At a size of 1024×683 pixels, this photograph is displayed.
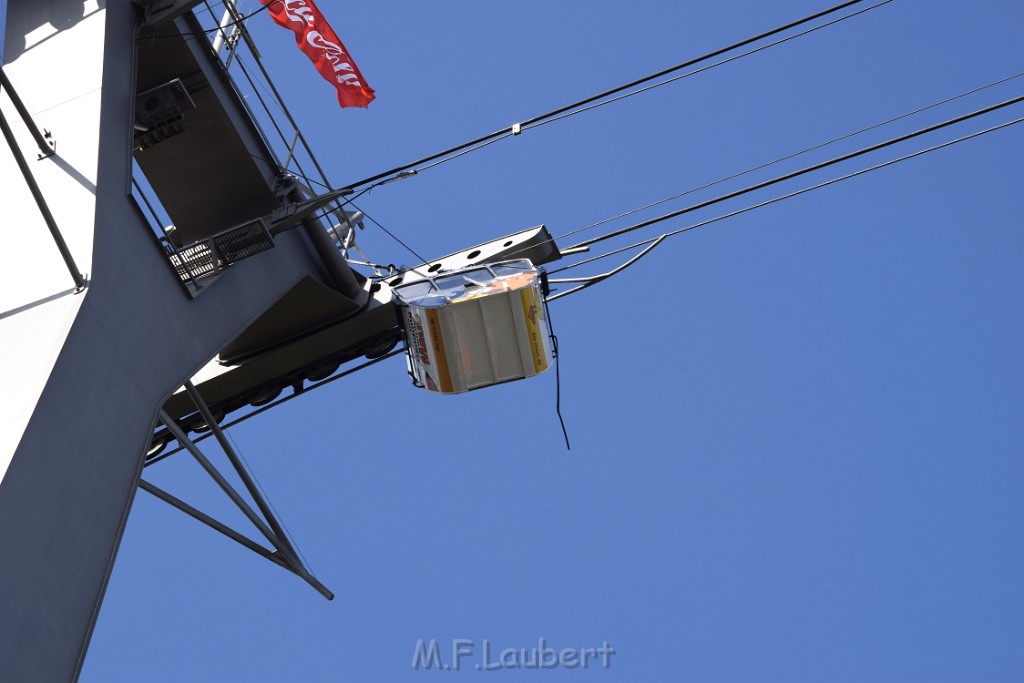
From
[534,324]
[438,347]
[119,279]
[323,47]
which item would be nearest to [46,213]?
[119,279]

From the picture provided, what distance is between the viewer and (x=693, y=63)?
15555 mm

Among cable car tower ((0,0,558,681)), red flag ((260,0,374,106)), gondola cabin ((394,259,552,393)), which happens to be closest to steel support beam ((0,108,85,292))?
cable car tower ((0,0,558,681))

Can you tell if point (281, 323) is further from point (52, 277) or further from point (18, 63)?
point (52, 277)

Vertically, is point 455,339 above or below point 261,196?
below

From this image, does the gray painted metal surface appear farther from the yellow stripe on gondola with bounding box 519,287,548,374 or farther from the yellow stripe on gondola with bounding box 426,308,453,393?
the yellow stripe on gondola with bounding box 519,287,548,374

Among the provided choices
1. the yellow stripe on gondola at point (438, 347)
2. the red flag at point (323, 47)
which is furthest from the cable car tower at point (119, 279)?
the yellow stripe on gondola at point (438, 347)

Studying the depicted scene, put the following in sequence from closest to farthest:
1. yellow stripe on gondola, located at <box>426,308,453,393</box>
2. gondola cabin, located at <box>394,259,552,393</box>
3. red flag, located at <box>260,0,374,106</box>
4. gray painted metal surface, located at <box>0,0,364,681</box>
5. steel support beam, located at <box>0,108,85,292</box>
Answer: gray painted metal surface, located at <box>0,0,364,681</box>, steel support beam, located at <box>0,108,85,292</box>, gondola cabin, located at <box>394,259,552,393</box>, yellow stripe on gondola, located at <box>426,308,453,393</box>, red flag, located at <box>260,0,374,106</box>

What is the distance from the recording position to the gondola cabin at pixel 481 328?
16875mm

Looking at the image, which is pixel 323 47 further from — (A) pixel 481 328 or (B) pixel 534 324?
(B) pixel 534 324

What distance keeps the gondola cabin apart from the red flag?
3382 millimetres

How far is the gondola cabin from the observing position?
16875mm

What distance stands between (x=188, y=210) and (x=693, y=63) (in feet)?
24.9

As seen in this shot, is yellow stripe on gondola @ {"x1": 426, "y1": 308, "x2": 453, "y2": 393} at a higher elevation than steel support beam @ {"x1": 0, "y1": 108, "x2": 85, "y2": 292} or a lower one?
lower

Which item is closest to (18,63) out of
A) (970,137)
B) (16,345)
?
(16,345)
